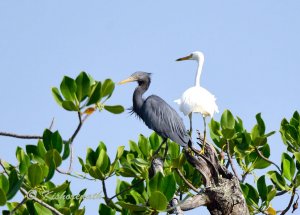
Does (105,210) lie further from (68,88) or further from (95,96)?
(68,88)

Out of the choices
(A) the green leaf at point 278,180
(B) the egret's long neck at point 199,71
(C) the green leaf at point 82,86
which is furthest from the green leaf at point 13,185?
(B) the egret's long neck at point 199,71

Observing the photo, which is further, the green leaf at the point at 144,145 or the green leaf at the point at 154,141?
the green leaf at the point at 154,141

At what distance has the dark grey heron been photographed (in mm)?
9398

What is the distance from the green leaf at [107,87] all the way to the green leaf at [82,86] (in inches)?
5.6

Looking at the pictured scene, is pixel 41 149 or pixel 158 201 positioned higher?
pixel 41 149

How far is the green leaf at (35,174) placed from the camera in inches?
275

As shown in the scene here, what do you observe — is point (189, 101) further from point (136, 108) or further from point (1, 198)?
point (1, 198)

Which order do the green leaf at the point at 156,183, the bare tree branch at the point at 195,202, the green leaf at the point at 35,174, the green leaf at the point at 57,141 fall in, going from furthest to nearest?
the bare tree branch at the point at 195,202
the green leaf at the point at 57,141
the green leaf at the point at 156,183
the green leaf at the point at 35,174

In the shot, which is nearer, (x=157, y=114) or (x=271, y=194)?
(x=271, y=194)

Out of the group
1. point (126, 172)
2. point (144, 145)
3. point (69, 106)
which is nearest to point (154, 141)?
point (144, 145)

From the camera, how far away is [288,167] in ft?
30.2

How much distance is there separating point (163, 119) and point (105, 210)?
7.07 ft

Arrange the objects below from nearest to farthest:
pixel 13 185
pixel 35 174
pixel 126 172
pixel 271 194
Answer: pixel 13 185 < pixel 35 174 < pixel 126 172 < pixel 271 194

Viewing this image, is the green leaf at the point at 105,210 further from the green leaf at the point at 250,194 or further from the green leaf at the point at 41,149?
the green leaf at the point at 250,194
